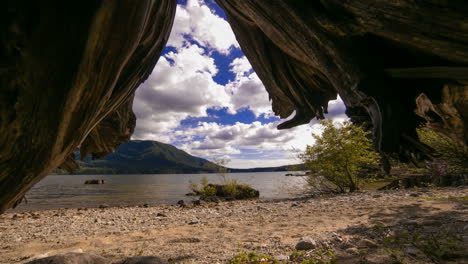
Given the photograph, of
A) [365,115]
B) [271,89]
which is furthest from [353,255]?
[271,89]

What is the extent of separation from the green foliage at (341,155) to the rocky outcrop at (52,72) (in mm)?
11890

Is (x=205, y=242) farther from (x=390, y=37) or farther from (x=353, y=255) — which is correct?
(x=390, y=37)

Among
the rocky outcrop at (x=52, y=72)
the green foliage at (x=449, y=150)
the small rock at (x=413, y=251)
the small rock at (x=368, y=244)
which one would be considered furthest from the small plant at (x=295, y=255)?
the green foliage at (x=449, y=150)

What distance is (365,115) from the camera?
93.1 inches

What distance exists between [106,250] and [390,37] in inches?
220

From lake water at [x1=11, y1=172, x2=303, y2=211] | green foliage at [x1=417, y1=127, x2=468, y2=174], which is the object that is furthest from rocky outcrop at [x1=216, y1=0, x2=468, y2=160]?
lake water at [x1=11, y1=172, x2=303, y2=211]

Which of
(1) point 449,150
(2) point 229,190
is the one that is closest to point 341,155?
(1) point 449,150

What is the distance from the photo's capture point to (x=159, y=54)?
103 inches

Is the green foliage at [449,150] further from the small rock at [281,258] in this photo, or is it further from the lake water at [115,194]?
the small rock at [281,258]

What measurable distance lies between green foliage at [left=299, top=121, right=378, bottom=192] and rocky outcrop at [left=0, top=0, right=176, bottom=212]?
11.9 m

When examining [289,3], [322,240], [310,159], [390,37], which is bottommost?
[322,240]

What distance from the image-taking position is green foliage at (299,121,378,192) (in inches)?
459

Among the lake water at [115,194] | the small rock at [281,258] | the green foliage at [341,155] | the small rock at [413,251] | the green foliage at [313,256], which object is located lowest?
the lake water at [115,194]

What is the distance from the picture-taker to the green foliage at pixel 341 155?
11.6 metres
